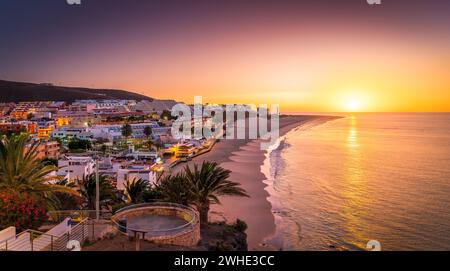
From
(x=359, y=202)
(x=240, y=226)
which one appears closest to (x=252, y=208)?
(x=240, y=226)

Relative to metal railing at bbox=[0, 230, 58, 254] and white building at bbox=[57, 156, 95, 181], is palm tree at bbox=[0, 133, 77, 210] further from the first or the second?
white building at bbox=[57, 156, 95, 181]

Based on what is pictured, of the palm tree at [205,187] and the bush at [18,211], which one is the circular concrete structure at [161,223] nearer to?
the bush at [18,211]

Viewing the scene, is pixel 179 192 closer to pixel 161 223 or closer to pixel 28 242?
pixel 161 223

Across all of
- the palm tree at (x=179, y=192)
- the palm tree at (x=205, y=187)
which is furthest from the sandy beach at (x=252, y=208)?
the palm tree at (x=179, y=192)

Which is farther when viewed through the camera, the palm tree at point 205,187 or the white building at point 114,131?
the white building at point 114,131

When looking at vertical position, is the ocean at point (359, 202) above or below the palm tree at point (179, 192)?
below
